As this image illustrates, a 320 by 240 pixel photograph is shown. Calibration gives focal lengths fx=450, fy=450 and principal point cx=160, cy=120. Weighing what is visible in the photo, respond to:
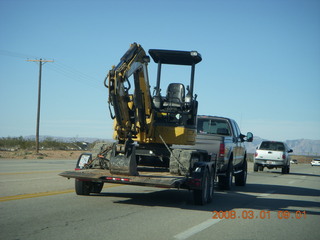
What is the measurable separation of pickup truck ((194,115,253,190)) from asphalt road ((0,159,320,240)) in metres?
1.69

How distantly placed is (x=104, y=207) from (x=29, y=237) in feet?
10.6

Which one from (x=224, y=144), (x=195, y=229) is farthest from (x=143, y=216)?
(x=224, y=144)

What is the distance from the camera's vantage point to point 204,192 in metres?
10.7

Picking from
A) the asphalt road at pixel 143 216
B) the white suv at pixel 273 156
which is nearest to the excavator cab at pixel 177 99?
the asphalt road at pixel 143 216

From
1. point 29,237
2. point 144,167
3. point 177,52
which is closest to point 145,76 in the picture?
point 177,52

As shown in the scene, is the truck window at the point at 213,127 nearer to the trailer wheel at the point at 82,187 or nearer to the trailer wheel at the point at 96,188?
the trailer wheel at the point at 96,188

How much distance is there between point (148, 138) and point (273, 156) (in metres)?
20.6

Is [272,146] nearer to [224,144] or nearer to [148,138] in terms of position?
[224,144]

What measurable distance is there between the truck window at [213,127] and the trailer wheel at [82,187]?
5477 millimetres

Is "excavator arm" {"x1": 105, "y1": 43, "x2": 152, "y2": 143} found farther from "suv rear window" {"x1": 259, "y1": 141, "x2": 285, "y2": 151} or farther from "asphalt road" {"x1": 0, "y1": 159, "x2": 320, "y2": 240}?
"suv rear window" {"x1": 259, "y1": 141, "x2": 285, "y2": 151}

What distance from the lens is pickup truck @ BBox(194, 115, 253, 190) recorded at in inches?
558

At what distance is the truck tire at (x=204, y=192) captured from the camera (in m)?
10.5

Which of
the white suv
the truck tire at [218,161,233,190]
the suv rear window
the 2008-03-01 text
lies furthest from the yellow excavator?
the suv rear window

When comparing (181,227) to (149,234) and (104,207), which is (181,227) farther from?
(104,207)
